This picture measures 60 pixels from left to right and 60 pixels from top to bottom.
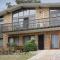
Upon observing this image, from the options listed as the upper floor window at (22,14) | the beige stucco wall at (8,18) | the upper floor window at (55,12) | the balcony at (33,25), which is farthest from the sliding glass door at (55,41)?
the beige stucco wall at (8,18)

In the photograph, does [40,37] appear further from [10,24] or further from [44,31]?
[10,24]

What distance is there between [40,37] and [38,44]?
1153 millimetres

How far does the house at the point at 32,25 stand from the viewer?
37094 millimetres

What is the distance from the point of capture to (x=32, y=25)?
3841 cm

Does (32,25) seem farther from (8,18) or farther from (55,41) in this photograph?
(8,18)

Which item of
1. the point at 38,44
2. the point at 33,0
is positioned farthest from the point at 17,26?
the point at 33,0

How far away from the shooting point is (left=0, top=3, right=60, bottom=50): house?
122 feet

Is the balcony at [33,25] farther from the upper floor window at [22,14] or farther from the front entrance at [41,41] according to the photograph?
the front entrance at [41,41]

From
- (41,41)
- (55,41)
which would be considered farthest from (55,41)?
(41,41)

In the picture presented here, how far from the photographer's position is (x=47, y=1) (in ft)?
140

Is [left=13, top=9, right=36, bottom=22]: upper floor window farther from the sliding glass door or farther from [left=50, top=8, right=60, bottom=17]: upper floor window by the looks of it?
the sliding glass door

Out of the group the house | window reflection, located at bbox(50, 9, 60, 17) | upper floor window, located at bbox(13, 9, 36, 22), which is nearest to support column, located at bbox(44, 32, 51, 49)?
the house

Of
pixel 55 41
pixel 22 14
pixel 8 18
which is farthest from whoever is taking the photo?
pixel 8 18

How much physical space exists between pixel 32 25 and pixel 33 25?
0.12 m
